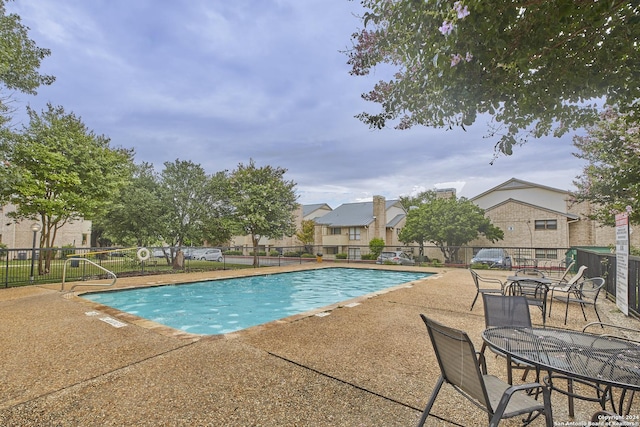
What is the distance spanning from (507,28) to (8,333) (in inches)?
267

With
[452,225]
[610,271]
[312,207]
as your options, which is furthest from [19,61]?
[312,207]

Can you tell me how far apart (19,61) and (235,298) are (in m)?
9.18

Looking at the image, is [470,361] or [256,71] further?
[256,71]

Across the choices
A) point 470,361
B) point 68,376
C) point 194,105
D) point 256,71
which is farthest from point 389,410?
point 194,105

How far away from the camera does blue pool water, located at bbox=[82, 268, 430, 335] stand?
24.2 ft

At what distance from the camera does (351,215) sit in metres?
30.8

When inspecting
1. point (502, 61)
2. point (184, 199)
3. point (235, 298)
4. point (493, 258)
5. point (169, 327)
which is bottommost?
point (235, 298)

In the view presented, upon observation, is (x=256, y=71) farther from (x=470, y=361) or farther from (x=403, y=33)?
(x=470, y=361)

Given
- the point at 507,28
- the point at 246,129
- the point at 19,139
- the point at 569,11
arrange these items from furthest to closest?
the point at 246,129
the point at 19,139
the point at 507,28
the point at 569,11

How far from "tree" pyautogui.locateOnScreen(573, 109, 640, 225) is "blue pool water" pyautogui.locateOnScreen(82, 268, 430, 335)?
677cm

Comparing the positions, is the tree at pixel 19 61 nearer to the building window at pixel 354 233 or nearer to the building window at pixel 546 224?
the building window at pixel 354 233

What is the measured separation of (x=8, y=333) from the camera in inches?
173

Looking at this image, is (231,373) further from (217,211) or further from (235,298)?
(217,211)

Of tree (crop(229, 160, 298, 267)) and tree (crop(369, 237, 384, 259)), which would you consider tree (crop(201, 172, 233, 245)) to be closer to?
tree (crop(229, 160, 298, 267))
